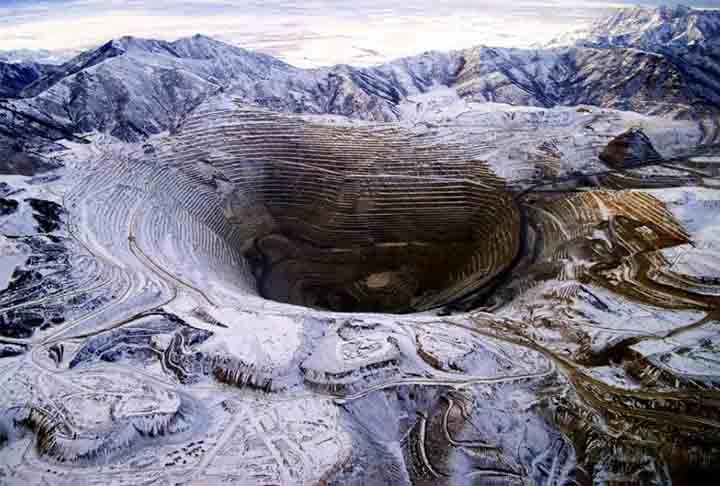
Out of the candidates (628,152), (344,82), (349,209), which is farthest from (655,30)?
(349,209)

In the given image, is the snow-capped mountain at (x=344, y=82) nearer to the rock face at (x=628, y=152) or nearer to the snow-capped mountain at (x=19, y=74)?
the snow-capped mountain at (x=19, y=74)

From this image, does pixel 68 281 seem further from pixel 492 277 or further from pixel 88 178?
pixel 492 277

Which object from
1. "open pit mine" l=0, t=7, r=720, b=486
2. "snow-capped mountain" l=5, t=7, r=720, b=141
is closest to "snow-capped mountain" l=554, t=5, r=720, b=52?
"snow-capped mountain" l=5, t=7, r=720, b=141

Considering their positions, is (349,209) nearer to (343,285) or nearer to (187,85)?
(343,285)

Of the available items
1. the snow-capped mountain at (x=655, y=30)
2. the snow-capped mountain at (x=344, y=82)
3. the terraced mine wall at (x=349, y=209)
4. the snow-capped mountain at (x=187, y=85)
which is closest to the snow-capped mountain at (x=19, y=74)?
the snow-capped mountain at (x=344, y=82)

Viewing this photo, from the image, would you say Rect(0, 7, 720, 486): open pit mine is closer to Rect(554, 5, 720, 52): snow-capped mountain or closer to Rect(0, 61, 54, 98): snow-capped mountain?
Rect(0, 61, 54, 98): snow-capped mountain

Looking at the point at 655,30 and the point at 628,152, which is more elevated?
the point at 655,30

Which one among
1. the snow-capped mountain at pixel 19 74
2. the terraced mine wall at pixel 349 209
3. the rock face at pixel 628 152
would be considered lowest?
the terraced mine wall at pixel 349 209

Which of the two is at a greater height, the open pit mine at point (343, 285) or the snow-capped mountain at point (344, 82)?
the snow-capped mountain at point (344, 82)
